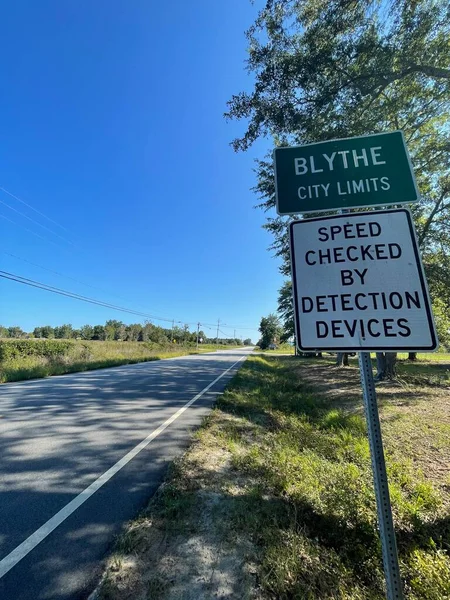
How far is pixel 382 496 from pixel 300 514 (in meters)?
1.38

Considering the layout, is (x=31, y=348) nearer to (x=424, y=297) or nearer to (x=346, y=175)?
(x=346, y=175)

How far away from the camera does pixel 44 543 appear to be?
2.13 m

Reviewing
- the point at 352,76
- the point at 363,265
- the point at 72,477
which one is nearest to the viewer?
the point at 363,265

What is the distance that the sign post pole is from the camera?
1.24 m

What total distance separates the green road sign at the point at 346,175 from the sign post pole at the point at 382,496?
3.20 ft

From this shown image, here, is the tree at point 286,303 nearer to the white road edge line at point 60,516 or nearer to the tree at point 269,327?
the white road edge line at point 60,516

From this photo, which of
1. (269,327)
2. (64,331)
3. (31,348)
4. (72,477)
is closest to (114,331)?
(64,331)

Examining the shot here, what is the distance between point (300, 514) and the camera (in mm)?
2375

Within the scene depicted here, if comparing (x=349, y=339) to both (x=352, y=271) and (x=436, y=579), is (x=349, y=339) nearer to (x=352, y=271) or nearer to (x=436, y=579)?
(x=352, y=271)

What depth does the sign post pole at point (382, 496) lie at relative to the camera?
1.24 meters

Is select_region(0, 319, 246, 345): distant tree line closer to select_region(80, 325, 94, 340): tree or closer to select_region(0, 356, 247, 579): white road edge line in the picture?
select_region(80, 325, 94, 340): tree

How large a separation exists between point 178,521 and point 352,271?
8.06 feet

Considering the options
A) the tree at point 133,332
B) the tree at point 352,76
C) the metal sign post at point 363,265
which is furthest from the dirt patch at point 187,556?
the tree at point 133,332

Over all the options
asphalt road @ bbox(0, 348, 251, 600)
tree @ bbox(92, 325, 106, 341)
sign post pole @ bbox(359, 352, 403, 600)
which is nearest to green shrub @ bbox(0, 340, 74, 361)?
asphalt road @ bbox(0, 348, 251, 600)
